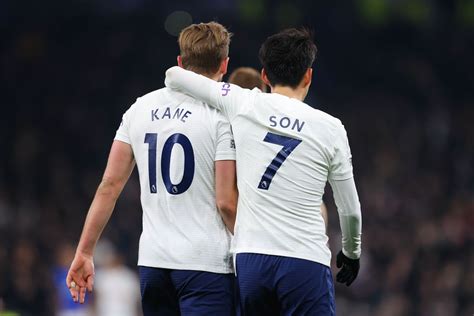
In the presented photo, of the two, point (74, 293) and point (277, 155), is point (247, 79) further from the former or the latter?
point (74, 293)

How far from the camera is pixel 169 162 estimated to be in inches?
191

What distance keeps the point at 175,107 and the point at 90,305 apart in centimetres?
838

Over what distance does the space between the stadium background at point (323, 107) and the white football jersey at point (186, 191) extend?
842cm

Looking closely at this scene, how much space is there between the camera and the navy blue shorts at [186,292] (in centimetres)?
477

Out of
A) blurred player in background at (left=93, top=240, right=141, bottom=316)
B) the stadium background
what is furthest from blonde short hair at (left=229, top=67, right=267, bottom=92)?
the stadium background

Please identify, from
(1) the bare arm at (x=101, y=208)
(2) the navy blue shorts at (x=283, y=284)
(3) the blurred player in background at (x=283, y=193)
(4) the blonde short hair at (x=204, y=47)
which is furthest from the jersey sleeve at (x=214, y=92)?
(2) the navy blue shorts at (x=283, y=284)

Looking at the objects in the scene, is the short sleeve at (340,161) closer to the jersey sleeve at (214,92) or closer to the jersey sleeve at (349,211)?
the jersey sleeve at (349,211)

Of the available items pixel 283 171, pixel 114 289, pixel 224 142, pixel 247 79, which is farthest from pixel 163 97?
pixel 114 289

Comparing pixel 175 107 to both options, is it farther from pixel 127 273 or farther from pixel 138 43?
pixel 138 43

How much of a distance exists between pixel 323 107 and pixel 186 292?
1248 cm

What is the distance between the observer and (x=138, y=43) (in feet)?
55.9

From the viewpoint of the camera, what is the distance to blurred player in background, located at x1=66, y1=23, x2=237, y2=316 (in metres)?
4.79

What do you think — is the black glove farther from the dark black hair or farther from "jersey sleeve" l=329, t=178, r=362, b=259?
the dark black hair

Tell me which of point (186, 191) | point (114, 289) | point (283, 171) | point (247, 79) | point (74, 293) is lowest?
point (114, 289)
